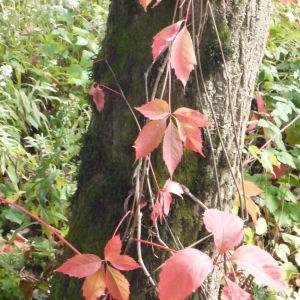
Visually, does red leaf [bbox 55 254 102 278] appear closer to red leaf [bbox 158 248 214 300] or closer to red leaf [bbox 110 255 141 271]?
red leaf [bbox 110 255 141 271]

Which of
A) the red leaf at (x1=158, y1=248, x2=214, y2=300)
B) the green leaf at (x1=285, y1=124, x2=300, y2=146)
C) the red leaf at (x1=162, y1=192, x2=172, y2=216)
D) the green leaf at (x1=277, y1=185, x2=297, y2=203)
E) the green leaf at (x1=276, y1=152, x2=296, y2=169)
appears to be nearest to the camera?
the red leaf at (x1=158, y1=248, x2=214, y2=300)

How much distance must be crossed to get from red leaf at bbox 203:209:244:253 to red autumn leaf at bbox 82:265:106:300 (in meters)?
0.32

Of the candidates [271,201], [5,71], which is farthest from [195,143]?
[5,71]

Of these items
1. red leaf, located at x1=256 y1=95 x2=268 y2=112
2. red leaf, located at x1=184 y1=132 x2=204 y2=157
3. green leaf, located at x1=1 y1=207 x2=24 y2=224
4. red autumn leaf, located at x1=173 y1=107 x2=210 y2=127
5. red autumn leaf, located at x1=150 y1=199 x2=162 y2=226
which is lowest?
green leaf, located at x1=1 y1=207 x2=24 y2=224

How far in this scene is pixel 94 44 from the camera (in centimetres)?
328

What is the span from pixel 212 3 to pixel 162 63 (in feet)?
0.78

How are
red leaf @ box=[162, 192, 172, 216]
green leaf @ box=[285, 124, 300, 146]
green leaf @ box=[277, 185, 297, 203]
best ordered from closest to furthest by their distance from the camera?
red leaf @ box=[162, 192, 172, 216] < green leaf @ box=[277, 185, 297, 203] < green leaf @ box=[285, 124, 300, 146]

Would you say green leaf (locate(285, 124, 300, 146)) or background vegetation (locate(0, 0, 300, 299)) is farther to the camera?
green leaf (locate(285, 124, 300, 146))

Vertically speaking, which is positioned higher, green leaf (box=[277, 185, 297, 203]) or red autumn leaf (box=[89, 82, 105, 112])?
red autumn leaf (box=[89, 82, 105, 112])

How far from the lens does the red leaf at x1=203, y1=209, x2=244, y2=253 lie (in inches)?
40.3

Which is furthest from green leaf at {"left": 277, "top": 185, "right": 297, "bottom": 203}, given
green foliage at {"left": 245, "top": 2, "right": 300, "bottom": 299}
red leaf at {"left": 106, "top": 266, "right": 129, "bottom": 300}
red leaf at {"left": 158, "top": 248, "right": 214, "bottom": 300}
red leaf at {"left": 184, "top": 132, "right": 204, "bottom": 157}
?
red leaf at {"left": 158, "top": 248, "right": 214, "bottom": 300}

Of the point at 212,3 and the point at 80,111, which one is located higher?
the point at 212,3

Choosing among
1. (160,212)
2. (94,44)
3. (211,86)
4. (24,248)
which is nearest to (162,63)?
(211,86)

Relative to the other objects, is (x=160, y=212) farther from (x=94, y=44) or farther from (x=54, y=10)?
(x=54, y=10)
